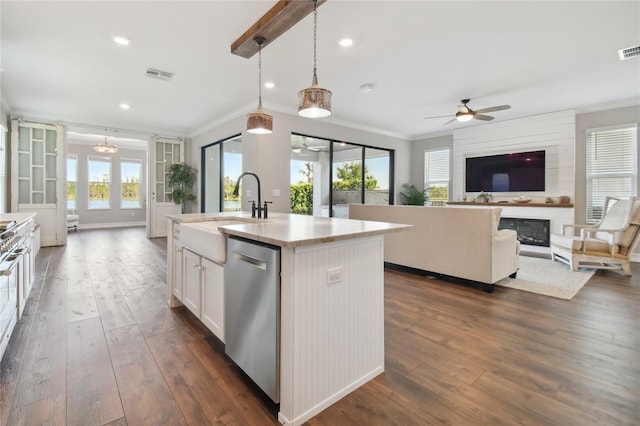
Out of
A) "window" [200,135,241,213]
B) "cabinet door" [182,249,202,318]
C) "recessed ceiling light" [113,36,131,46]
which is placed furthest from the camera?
"window" [200,135,241,213]

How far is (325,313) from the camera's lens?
1.52 m

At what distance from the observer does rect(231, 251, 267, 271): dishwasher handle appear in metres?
1.51

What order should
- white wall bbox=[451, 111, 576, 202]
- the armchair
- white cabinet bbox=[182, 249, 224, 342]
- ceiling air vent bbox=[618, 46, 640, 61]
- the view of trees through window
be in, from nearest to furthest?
white cabinet bbox=[182, 249, 224, 342] → ceiling air vent bbox=[618, 46, 640, 61] → the armchair → white wall bbox=[451, 111, 576, 202] → the view of trees through window

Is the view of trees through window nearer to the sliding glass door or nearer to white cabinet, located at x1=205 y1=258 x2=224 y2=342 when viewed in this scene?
the sliding glass door

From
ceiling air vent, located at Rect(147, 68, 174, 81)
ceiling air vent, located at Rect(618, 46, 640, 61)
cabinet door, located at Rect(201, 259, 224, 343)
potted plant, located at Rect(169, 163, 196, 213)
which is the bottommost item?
cabinet door, located at Rect(201, 259, 224, 343)

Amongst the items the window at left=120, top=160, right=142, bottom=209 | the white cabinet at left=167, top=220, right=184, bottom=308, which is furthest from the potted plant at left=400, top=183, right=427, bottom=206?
the window at left=120, top=160, right=142, bottom=209

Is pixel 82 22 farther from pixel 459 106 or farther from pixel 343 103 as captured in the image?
pixel 459 106

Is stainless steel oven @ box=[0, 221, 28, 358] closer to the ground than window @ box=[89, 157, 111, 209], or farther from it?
closer to the ground

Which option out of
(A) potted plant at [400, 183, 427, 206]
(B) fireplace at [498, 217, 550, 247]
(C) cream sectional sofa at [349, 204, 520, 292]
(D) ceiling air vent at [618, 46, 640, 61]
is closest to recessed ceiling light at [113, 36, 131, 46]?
(C) cream sectional sofa at [349, 204, 520, 292]

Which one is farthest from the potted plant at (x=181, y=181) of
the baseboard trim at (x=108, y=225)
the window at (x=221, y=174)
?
the baseboard trim at (x=108, y=225)

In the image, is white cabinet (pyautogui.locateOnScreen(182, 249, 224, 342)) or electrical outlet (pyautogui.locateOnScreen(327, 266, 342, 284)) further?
white cabinet (pyautogui.locateOnScreen(182, 249, 224, 342))

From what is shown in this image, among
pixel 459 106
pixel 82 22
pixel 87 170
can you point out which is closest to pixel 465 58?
pixel 459 106

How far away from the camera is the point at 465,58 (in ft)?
11.2

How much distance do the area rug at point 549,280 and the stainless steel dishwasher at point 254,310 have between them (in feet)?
10.5
